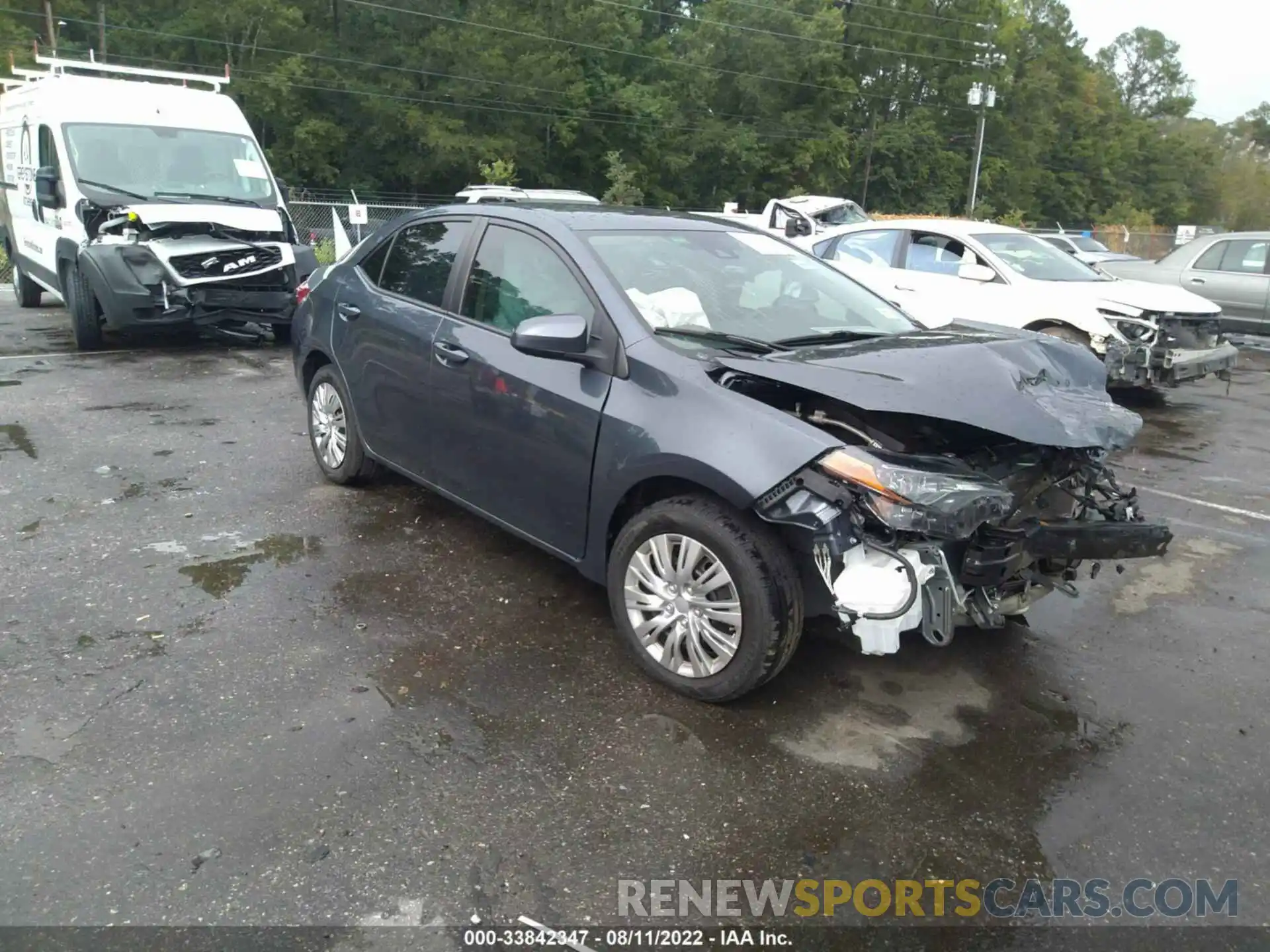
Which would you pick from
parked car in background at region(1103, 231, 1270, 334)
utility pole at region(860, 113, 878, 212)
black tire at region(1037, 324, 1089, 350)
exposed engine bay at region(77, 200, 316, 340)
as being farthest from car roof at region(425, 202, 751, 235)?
utility pole at region(860, 113, 878, 212)

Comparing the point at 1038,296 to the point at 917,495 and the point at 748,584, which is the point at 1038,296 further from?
the point at 748,584

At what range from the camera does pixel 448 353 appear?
440 cm

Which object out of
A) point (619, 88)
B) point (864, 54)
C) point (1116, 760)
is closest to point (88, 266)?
point (1116, 760)

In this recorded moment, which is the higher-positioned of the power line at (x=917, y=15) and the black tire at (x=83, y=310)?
the power line at (x=917, y=15)

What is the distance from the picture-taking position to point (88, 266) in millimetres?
9383

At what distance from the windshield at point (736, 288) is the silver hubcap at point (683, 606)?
3.21 ft

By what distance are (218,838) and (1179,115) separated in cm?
11752

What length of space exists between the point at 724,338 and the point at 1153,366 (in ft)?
20.8

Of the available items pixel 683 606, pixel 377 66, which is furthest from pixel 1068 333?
pixel 377 66

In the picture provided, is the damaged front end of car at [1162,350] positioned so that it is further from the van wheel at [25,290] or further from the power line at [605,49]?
the power line at [605,49]

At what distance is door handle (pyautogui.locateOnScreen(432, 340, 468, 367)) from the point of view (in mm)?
4332

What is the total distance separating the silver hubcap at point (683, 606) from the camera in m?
3.37

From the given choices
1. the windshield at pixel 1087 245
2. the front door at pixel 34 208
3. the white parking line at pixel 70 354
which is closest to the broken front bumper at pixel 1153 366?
the white parking line at pixel 70 354

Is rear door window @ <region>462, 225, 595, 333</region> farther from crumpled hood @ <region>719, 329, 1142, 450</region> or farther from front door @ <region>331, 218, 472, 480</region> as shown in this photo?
crumpled hood @ <region>719, 329, 1142, 450</region>
